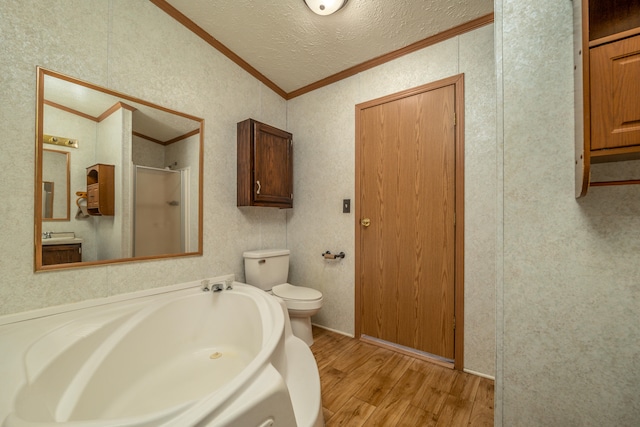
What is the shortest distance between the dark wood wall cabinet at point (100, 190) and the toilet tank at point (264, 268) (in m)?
1.03

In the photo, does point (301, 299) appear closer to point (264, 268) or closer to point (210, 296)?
point (264, 268)

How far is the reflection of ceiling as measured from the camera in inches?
51.2

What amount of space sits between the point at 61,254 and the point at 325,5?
7.22 feet

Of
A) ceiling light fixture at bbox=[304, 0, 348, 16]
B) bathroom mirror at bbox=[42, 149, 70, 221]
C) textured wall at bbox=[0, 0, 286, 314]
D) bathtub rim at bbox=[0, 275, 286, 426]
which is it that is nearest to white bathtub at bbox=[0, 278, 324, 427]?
bathtub rim at bbox=[0, 275, 286, 426]

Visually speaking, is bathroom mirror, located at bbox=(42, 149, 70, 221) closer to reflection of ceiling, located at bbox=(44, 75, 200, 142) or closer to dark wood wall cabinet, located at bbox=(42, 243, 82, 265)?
dark wood wall cabinet, located at bbox=(42, 243, 82, 265)

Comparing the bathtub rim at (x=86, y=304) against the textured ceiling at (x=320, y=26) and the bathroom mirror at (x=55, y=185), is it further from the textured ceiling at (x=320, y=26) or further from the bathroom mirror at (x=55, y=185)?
the textured ceiling at (x=320, y=26)

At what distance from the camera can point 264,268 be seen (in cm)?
218

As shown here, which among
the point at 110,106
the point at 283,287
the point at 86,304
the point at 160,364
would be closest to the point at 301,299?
the point at 283,287

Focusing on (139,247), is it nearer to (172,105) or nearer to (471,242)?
(172,105)

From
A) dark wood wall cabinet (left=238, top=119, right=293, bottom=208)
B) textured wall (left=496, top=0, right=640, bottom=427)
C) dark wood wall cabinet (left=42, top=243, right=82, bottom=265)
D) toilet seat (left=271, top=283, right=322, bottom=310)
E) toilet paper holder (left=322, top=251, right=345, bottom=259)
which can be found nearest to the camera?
textured wall (left=496, top=0, right=640, bottom=427)

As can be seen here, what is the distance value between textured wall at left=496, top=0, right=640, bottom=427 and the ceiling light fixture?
1034 mm

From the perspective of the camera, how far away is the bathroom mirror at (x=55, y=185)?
1.26 meters

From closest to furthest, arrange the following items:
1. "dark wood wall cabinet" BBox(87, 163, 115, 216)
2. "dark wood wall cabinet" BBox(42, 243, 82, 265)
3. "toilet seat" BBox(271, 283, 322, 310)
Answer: "dark wood wall cabinet" BBox(42, 243, 82, 265)
"dark wood wall cabinet" BBox(87, 163, 115, 216)
"toilet seat" BBox(271, 283, 322, 310)

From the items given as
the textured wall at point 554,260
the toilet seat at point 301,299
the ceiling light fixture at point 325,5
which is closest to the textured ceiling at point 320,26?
the ceiling light fixture at point 325,5
